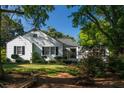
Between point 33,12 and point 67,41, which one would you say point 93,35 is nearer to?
point 67,41

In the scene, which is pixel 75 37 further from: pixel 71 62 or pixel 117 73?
pixel 117 73

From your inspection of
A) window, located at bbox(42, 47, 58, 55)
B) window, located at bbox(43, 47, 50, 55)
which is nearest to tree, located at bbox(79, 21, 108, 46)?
window, located at bbox(42, 47, 58, 55)

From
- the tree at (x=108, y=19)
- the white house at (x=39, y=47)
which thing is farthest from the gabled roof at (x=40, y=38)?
the tree at (x=108, y=19)

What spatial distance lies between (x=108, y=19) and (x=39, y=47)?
4.72 m

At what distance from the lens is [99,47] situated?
58.7 ft

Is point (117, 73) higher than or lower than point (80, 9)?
lower

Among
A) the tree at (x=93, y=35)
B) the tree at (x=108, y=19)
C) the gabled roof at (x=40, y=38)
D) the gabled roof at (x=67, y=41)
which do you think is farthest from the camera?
the gabled roof at (x=67, y=41)

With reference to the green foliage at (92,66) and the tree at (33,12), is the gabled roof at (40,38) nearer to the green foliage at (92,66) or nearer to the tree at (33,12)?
the tree at (33,12)

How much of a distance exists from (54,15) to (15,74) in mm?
3584

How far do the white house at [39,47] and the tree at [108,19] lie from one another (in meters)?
1.99

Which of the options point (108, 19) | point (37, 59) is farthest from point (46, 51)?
point (108, 19)

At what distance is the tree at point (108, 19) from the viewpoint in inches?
711

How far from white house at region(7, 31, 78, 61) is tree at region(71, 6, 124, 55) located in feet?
6.53
